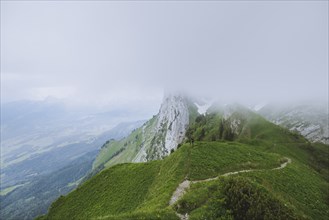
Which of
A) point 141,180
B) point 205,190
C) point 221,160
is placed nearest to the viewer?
point 205,190

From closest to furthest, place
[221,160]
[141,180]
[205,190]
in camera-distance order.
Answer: [205,190] → [221,160] → [141,180]

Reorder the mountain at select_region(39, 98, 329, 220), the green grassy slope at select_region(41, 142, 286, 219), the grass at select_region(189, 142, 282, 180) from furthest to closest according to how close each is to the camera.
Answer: the green grassy slope at select_region(41, 142, 286, 219) < the grass at select_region(189, 142, 282, 180) < the mountain at select_region(39, 98, 329, 220)

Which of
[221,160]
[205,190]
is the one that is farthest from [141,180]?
[205,190]

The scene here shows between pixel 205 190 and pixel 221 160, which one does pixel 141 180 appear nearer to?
pixel 221 160

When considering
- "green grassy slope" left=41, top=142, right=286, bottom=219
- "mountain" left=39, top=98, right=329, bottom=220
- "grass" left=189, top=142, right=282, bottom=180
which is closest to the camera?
"mountain" left=39, top=98, right=329, bottom=220

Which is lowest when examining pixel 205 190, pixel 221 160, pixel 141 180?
pixel 141 180

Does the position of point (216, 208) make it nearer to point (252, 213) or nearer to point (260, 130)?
point (252, 213)

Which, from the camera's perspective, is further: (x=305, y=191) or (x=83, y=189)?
(x=83, y=189)

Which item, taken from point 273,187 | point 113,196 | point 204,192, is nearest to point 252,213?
point 204,192

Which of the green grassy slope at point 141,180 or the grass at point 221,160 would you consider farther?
the green grassy slope at point 141,180

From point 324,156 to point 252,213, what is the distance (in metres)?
85.7

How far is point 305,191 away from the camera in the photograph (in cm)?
4759

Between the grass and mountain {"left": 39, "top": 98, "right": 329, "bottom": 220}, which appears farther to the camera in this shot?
the grass

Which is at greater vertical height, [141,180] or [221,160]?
[221,160]
